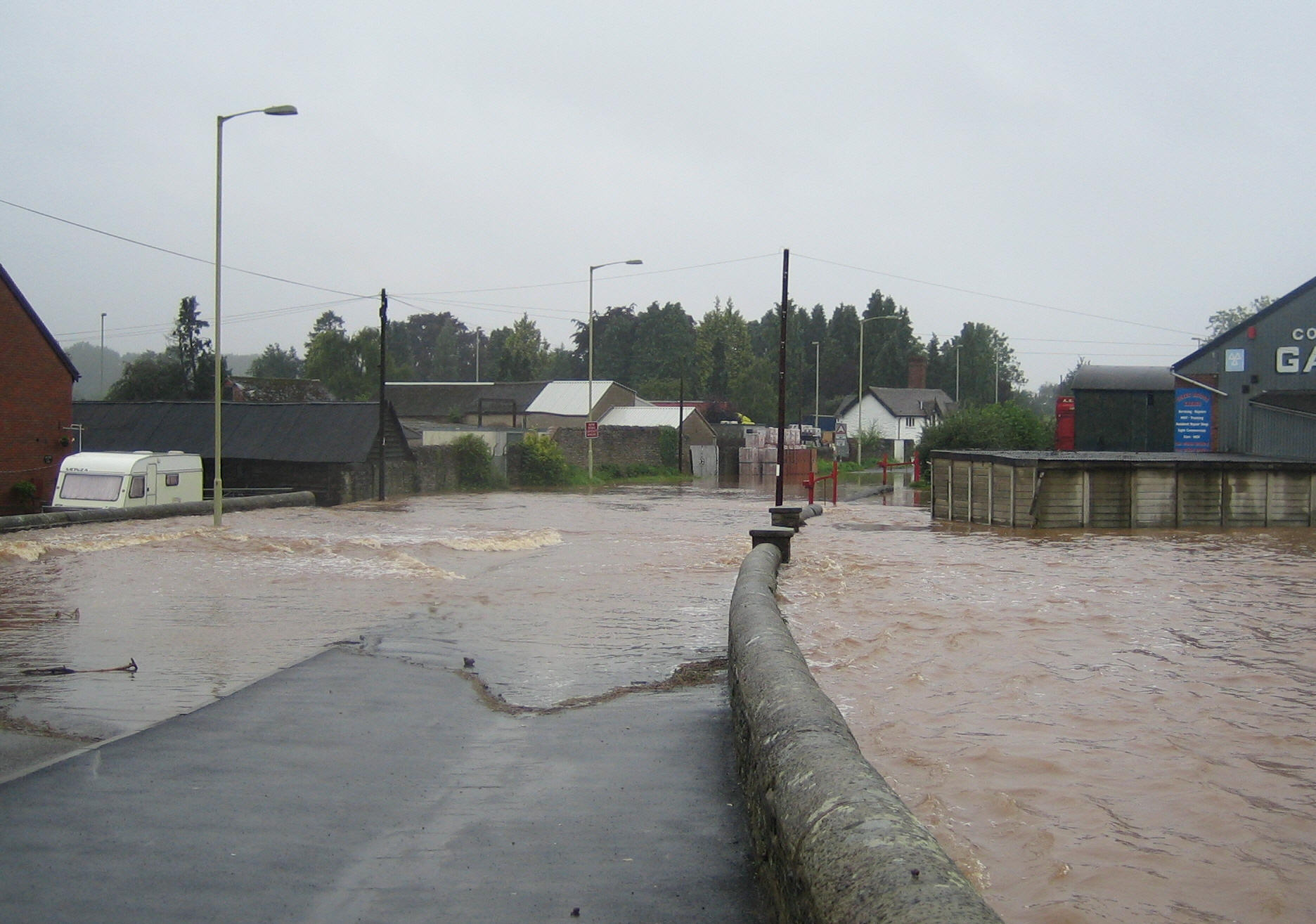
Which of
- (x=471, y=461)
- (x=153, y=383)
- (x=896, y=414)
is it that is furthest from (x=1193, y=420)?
(x=896, y=414)

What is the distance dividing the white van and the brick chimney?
266 feet

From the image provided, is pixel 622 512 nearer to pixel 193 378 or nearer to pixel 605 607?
pixel 605 607

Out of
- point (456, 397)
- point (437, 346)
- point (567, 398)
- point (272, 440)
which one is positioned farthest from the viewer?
point (437, 346)

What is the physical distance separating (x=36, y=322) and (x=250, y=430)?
27.2ft

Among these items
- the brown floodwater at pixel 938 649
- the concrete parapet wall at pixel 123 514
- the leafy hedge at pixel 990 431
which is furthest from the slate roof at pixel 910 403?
the brown floodwater at pixel 938 649

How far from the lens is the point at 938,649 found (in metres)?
11.0

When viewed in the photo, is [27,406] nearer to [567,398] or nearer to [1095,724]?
[1095,724]

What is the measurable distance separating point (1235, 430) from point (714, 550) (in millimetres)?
20822

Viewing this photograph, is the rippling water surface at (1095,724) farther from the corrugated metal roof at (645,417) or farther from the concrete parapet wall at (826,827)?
the corrugated metal roof at (645,417)

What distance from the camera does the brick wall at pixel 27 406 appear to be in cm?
3234

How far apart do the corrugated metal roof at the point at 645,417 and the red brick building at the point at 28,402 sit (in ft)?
119

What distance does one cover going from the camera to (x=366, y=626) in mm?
11742

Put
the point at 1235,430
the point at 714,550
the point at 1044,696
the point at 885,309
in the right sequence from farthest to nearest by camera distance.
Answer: the point at 885,309 < the point at 1235,430 < the point at 714,550 < the point at 1044,696

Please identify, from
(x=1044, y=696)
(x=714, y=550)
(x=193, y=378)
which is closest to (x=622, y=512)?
(x=714, y=550)
